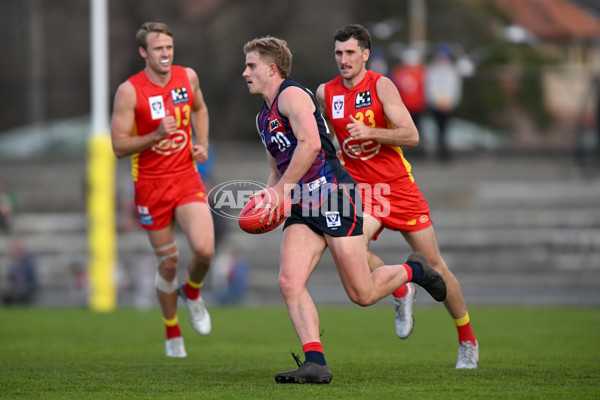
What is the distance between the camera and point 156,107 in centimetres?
832

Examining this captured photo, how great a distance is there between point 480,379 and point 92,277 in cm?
1085

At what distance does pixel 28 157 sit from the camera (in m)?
22.9

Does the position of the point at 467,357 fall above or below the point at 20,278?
above

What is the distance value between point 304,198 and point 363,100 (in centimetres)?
116

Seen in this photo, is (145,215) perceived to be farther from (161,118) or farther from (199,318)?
(199,318)

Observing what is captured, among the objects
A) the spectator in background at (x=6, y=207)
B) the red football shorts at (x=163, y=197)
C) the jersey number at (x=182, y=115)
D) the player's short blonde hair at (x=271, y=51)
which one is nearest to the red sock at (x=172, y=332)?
the red football shorts at (x=163, y=197)

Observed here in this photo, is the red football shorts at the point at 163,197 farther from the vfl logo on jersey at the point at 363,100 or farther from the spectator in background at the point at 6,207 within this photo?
the spectator in background at the point at 6,207

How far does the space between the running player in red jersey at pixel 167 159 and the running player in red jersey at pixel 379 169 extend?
155cm

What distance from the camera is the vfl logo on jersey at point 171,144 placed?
8359mm

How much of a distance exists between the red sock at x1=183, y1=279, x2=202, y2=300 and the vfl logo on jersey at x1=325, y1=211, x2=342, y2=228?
2442mm

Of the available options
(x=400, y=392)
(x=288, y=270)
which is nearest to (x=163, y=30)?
(x=288, y=270)

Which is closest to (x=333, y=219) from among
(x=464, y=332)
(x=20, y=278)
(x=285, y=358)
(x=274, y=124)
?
(x=274, y=124)

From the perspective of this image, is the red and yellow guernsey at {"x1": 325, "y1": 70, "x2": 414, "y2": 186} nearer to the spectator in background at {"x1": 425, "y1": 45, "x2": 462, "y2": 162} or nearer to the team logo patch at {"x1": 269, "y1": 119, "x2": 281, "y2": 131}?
the team logo patch at {"x1": 269, "y1": 119, "x2": 281, "y2": 131}

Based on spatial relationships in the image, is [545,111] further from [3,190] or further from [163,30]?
[163,30]
